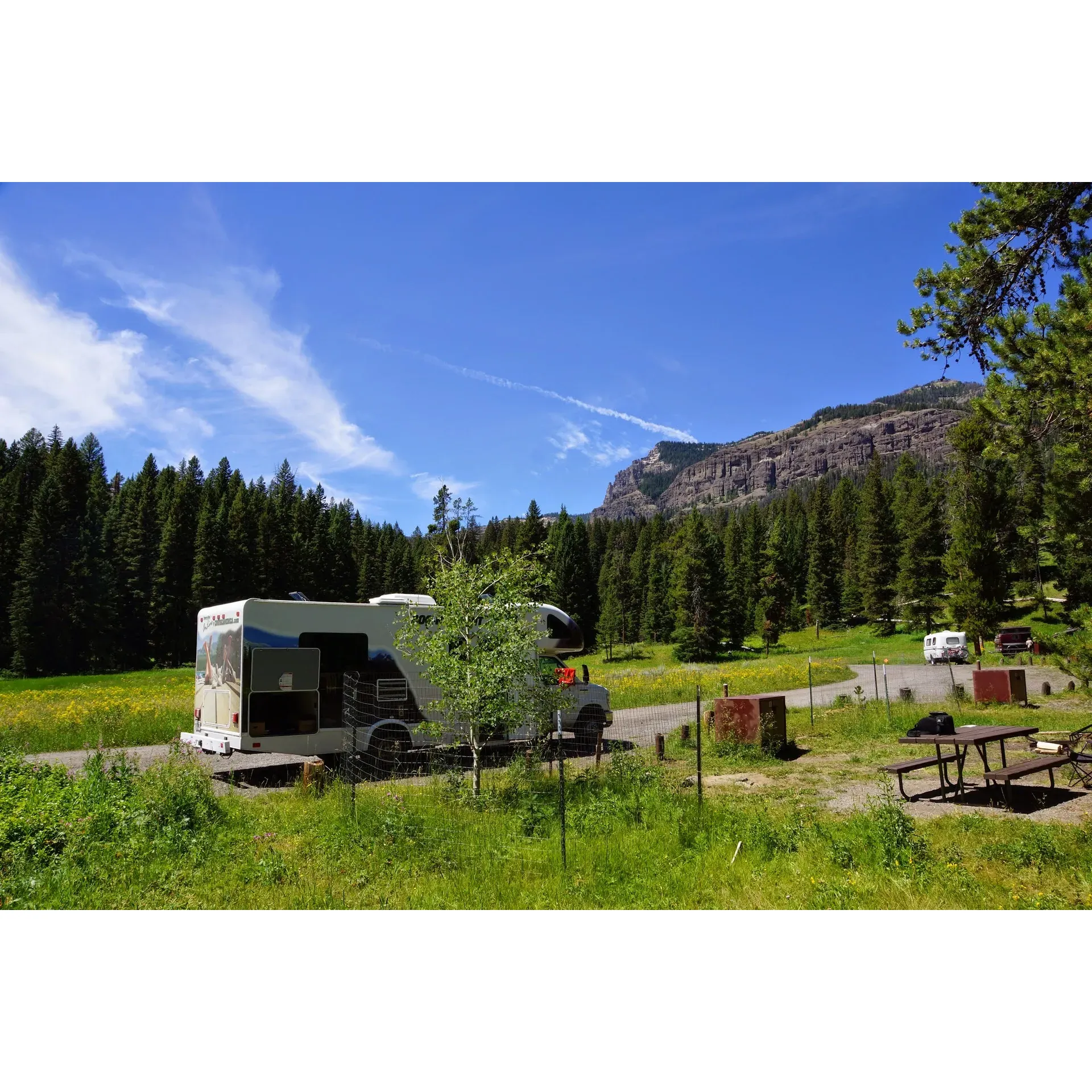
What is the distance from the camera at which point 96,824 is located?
7672 mm

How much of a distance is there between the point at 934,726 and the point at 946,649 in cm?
3977

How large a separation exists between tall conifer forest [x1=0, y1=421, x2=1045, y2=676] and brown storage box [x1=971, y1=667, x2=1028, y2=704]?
2085 cm

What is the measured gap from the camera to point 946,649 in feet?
147

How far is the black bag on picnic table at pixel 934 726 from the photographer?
33.2 ft

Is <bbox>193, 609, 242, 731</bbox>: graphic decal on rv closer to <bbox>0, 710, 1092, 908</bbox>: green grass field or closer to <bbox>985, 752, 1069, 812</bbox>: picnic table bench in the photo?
<bbox>0, 710, 1092, 908</bbox>: green grass field

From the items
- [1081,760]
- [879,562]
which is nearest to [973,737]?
[1081,760]

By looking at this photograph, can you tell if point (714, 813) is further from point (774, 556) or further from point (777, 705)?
point (774, 556)

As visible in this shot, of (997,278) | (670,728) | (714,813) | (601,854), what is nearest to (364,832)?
(601,854)

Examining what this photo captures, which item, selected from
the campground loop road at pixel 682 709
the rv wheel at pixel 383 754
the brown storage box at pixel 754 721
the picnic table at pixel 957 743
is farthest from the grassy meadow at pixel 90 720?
the picnic table at pixel 957 743

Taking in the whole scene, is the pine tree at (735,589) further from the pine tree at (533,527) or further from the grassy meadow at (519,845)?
the grassy meadow at (519,845)

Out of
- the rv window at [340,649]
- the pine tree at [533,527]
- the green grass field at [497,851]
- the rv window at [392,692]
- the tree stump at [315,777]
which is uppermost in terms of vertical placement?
the pine tree at [533,527]

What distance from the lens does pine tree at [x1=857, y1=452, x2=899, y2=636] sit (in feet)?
217

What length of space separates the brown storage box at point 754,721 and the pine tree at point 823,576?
6534 cm

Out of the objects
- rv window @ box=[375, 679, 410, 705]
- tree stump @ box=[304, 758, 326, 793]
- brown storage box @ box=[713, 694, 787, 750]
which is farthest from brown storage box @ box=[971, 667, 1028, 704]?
tree stump @ box=[304, 758, 326, 793]
